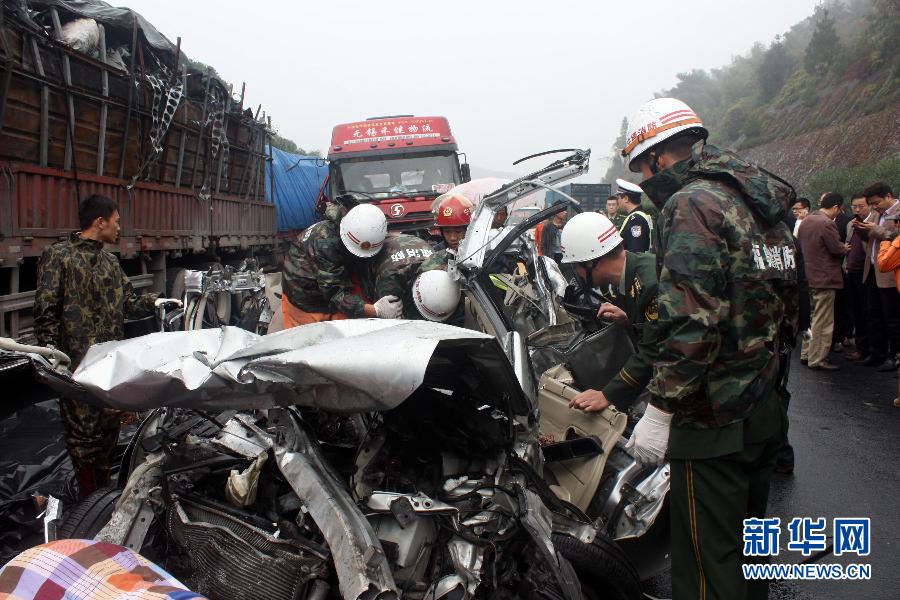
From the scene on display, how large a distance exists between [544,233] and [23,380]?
6010 millimetres

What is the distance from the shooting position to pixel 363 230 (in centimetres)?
453

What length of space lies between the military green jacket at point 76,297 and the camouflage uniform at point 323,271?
4.05 feet

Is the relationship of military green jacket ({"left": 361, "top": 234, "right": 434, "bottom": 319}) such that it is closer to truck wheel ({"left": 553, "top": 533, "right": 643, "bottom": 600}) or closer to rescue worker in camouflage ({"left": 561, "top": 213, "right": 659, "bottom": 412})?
rescue worker in camouflage ({"left": 561, "top": 213, "right": 659, "bottom": 412})

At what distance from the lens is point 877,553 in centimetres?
344

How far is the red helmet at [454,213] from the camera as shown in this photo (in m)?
5.25

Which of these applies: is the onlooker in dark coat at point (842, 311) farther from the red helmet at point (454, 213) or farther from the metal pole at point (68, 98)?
the metal pole at point (68, 98)

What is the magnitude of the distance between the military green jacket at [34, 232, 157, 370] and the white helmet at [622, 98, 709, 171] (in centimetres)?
319

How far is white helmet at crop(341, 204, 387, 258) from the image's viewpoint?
4531 mm

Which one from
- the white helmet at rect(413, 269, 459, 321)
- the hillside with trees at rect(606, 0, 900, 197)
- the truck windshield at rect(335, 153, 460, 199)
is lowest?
the white helmet at rect(413, 269, 459, 321)

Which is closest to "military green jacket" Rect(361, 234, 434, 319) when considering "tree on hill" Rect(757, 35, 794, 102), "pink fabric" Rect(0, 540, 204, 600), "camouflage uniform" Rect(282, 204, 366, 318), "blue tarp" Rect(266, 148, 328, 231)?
"camouflage uniform" Rect(282, 204, 366, 318)

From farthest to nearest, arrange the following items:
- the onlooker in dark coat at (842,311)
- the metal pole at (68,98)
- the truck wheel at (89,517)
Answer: the onlooker in dark coat at (842,311) → the metal pole at (68,98) → the truck wheel at (89,517)

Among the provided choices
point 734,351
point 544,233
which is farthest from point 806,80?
point 734,351

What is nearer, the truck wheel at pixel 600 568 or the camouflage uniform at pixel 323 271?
the truck wheel at pixel 600 568

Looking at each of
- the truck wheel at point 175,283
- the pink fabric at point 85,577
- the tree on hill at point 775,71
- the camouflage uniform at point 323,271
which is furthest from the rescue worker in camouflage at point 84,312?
the tree on hill at point 775,71
